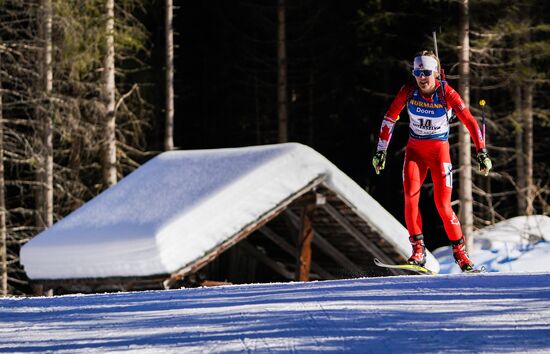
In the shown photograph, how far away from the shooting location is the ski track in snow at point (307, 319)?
540 cm

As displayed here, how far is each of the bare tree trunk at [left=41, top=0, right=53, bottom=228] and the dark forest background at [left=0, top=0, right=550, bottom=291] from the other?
0.11 m

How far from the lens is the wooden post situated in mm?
16641

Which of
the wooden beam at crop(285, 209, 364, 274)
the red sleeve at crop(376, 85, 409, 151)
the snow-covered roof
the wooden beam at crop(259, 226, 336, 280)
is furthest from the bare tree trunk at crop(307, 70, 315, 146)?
the red sleeve at crop(376, 85, 409, 151)

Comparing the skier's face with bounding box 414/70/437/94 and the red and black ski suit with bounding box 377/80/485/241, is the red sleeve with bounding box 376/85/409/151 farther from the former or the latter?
the skier's face with bounding box 414/70/437/94

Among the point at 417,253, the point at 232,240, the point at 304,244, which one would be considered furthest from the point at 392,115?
the point at 304,244

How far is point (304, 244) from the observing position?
16.9 meters

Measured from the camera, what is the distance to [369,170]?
34.4 metres

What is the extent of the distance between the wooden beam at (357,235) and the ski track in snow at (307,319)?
859cm

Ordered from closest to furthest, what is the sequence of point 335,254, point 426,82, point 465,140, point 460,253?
point 426,82
point 460,253
point 335,254
point 465,140

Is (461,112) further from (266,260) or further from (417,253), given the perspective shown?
(266,260)

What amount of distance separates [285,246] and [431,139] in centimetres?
956

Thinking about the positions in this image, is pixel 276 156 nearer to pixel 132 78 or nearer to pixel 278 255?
pixel 278 255

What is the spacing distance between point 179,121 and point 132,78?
4830 millimetres

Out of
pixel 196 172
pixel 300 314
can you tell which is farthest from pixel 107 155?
pixel 300 314
